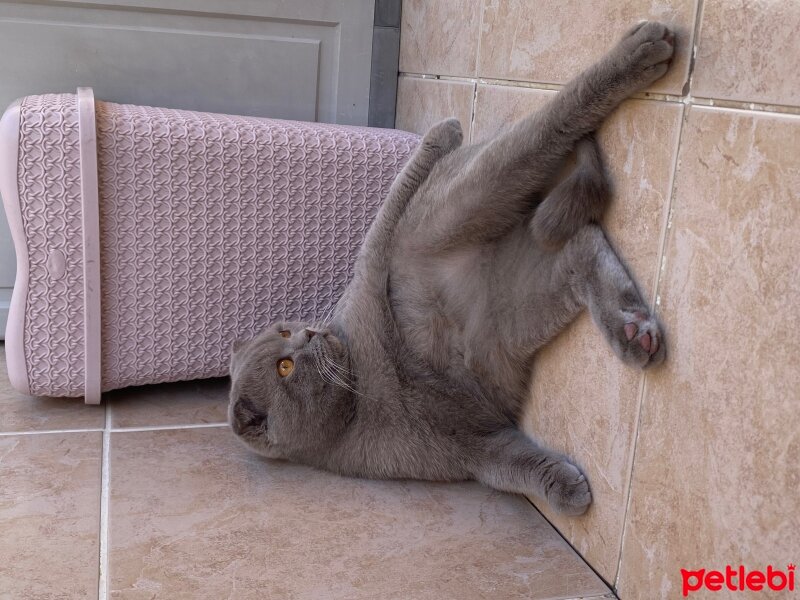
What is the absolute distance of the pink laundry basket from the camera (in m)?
1.61

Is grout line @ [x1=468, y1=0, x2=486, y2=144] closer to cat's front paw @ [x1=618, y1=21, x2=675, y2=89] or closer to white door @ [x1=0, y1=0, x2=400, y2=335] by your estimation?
white door @ [x1=0, y1=0, x2=400, y2=335]

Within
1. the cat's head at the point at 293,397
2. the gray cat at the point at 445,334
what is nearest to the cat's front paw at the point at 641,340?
the gray cat at the point at 445,334

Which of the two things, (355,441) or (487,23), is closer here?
(355,441)

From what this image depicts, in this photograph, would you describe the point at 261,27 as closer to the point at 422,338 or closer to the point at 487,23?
the point at 487,23

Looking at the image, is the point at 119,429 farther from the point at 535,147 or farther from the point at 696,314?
the point at 696,314

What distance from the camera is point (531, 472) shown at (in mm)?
1361

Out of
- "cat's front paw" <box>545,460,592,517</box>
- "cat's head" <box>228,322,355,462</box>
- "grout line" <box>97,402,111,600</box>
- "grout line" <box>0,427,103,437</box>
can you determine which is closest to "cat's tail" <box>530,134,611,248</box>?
"cat's front paw" <box>545,460,592,517</box>

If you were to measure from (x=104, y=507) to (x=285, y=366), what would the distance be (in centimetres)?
39

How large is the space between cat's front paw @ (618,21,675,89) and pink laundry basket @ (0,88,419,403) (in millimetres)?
840

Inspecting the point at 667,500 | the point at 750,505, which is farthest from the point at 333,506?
the point at 750,505

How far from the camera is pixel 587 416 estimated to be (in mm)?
1284

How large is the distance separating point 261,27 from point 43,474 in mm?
1236

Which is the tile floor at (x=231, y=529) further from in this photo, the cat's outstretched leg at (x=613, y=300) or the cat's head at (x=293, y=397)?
the cat's outstretched leg at (x=613, y=300)

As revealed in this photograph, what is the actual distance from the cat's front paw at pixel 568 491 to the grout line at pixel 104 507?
68cm
